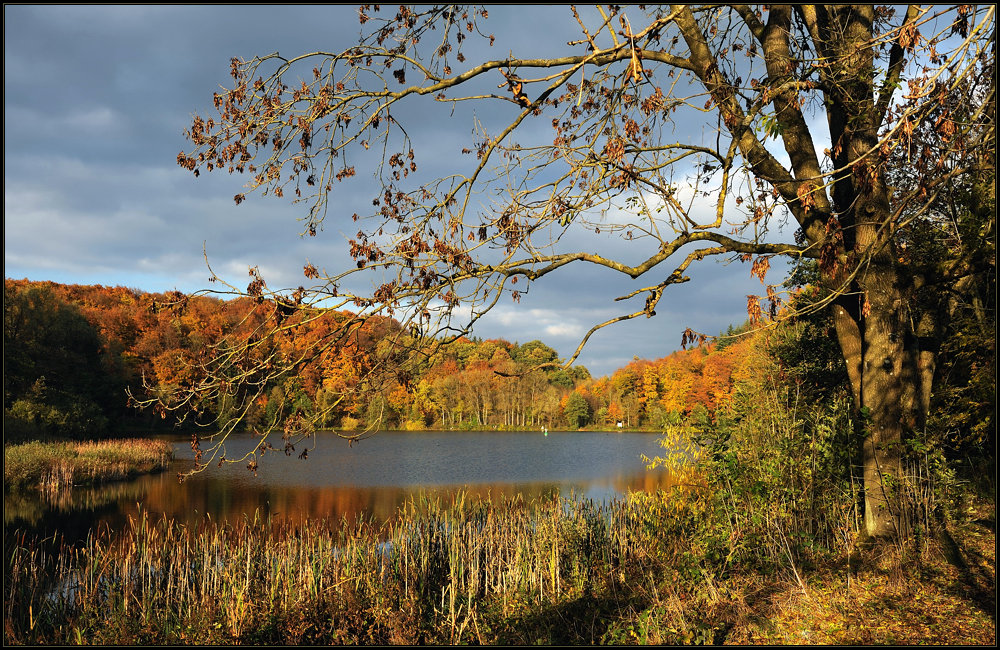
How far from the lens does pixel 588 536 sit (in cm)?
821

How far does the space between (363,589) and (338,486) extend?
1489cm

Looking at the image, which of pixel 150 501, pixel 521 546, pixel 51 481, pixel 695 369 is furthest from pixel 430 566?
pixel 695 369

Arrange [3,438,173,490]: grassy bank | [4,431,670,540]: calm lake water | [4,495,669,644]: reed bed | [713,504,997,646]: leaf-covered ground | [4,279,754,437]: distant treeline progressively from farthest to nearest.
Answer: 1. [3,438,173,490]: grassy bank
2. [4,431,670,540]: calm lake water
3. [4,495,669,644]: reed bed
4. [4,279,754,437]: distant treeline
5. [713,504,997,646]: leaf-covered ground

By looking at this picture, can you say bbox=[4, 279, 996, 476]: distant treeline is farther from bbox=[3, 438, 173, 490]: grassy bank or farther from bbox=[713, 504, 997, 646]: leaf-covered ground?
bbox=[3, 438, 173, 490]: grassy bank

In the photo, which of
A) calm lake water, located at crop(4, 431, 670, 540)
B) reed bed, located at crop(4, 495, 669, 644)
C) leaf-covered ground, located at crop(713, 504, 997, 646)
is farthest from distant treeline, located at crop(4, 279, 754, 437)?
calm lake water, located at crop(4, 431, 670, 540)

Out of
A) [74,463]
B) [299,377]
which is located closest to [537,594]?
[299,377]

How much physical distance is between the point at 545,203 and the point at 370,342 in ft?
6.95

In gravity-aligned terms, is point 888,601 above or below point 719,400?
below

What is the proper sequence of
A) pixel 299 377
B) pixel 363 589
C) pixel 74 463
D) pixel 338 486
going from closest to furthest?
1. pixel 299 377
2. pixel 363 589
3. pixel 338 486
4. pixel 74 463

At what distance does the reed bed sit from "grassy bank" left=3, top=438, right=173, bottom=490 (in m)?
13.1

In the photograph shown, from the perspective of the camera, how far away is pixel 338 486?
21.0 meters

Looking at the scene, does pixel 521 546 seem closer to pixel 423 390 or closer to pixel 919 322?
pixel 919 322

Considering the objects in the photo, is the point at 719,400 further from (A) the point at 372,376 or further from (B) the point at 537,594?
(A) the point at 372,376

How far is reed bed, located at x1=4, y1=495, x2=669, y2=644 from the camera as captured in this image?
19.4 feet
